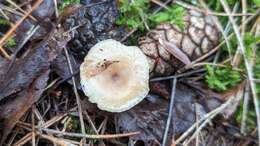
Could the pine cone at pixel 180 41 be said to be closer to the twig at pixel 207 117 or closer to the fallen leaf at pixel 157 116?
the fallen leaf at pixel 157 116

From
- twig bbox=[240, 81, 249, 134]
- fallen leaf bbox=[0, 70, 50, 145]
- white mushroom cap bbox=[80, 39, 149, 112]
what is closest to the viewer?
fallen leaf bbox=[0, 70, 50, 145]

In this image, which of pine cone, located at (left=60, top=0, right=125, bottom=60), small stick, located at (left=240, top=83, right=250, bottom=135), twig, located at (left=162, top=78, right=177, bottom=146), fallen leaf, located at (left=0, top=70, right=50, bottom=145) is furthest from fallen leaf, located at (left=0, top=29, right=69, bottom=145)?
small stick, located at (left=240, top=83, right=250, bottom=135)

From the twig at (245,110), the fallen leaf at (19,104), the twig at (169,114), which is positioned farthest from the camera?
the twig at (245,110)

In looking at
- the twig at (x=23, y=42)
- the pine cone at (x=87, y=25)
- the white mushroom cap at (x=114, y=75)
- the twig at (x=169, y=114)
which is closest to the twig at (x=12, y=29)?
the twig at (x=23, y=42)

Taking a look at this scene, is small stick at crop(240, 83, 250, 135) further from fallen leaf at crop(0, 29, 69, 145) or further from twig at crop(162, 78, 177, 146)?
fallen leaf at crop(0, 29, 69, 145)

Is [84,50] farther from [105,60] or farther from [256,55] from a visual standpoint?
[256,55]

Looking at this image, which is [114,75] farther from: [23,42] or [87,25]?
[23,42]
